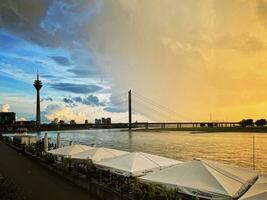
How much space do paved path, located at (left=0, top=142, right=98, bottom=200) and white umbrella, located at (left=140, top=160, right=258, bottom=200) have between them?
3857mm

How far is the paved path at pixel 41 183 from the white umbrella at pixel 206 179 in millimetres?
3857

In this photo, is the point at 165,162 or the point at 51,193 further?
the point at 165,162

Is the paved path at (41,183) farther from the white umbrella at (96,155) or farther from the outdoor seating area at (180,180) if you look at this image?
the white umbrella at (96,155)

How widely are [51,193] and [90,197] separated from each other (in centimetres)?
166

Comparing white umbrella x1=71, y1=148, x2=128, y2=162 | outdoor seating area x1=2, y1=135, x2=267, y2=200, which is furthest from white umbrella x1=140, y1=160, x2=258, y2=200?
white umbrella x1=71, y1=148, x2=128, y2=162

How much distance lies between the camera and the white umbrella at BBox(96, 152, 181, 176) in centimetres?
1433

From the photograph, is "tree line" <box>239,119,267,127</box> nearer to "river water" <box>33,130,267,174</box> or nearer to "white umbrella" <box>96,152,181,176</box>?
"river water" <box>33,130,267,174</box>

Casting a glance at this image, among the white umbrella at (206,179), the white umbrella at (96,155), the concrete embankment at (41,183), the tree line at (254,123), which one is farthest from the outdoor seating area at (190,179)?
the tree line at (254,123)

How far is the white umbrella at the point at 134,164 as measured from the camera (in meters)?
14.3

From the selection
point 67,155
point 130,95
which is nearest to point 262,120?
point 130,95

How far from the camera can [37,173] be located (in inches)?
797

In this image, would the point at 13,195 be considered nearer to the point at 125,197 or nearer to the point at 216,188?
the point at 125,197

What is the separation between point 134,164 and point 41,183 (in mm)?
4922

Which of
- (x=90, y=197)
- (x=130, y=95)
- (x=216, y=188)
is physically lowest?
(x=90, y=197)
